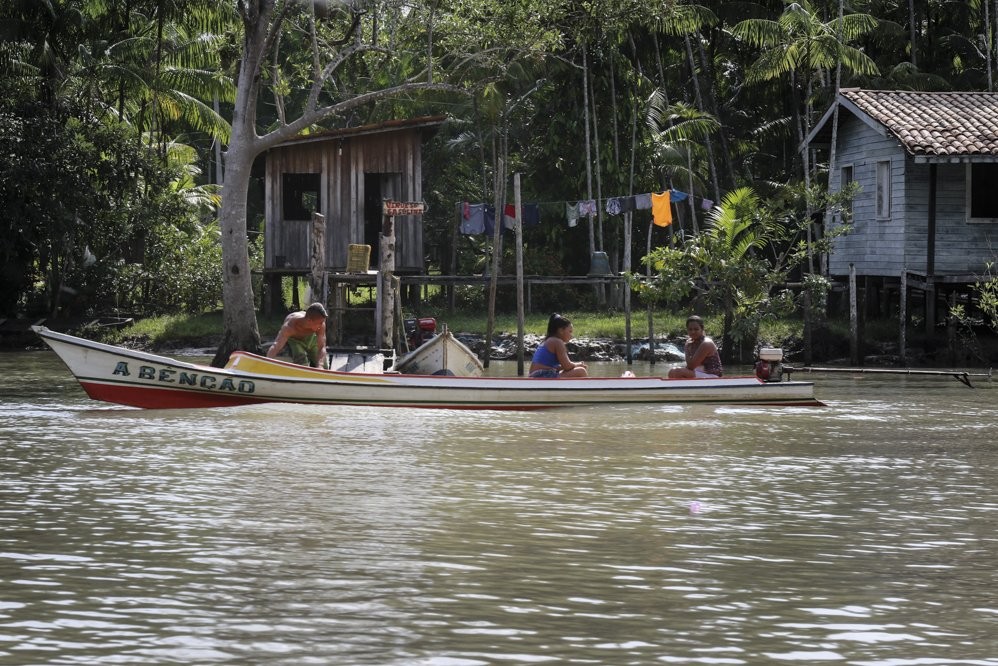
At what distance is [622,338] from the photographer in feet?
98.1

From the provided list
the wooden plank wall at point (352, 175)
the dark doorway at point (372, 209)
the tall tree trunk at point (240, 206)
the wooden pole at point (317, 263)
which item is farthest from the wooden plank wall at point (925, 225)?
the dark doorway at point (372, 209)

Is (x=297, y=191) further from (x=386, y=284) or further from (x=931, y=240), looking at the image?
(x=931, y=240)

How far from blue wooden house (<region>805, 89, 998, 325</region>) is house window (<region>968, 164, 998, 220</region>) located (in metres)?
0.02

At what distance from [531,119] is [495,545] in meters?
30.7

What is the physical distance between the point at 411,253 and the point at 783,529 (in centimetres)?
2339

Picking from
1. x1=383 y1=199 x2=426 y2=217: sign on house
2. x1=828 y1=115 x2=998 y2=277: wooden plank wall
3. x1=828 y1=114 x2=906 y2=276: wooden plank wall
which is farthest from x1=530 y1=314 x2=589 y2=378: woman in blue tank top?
x1=828 y1=114 x2=906 y2=276: wooden plank wall

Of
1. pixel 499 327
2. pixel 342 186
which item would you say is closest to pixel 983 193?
pixel 499 327

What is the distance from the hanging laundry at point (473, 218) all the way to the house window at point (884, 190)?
8776 mm

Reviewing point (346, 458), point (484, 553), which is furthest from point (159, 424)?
point (484, 553)

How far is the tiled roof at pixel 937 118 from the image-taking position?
82.7 ft

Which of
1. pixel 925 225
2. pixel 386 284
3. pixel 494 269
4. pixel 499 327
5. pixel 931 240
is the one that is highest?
pixel 925 225

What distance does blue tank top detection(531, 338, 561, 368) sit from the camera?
18156 mm

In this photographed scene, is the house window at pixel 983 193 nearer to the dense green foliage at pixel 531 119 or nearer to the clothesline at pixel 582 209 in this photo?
the dense green foliage at pixel 531 119

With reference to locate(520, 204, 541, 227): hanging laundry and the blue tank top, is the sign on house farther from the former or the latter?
locate(520, 204, 541, 227): hanging laundry
